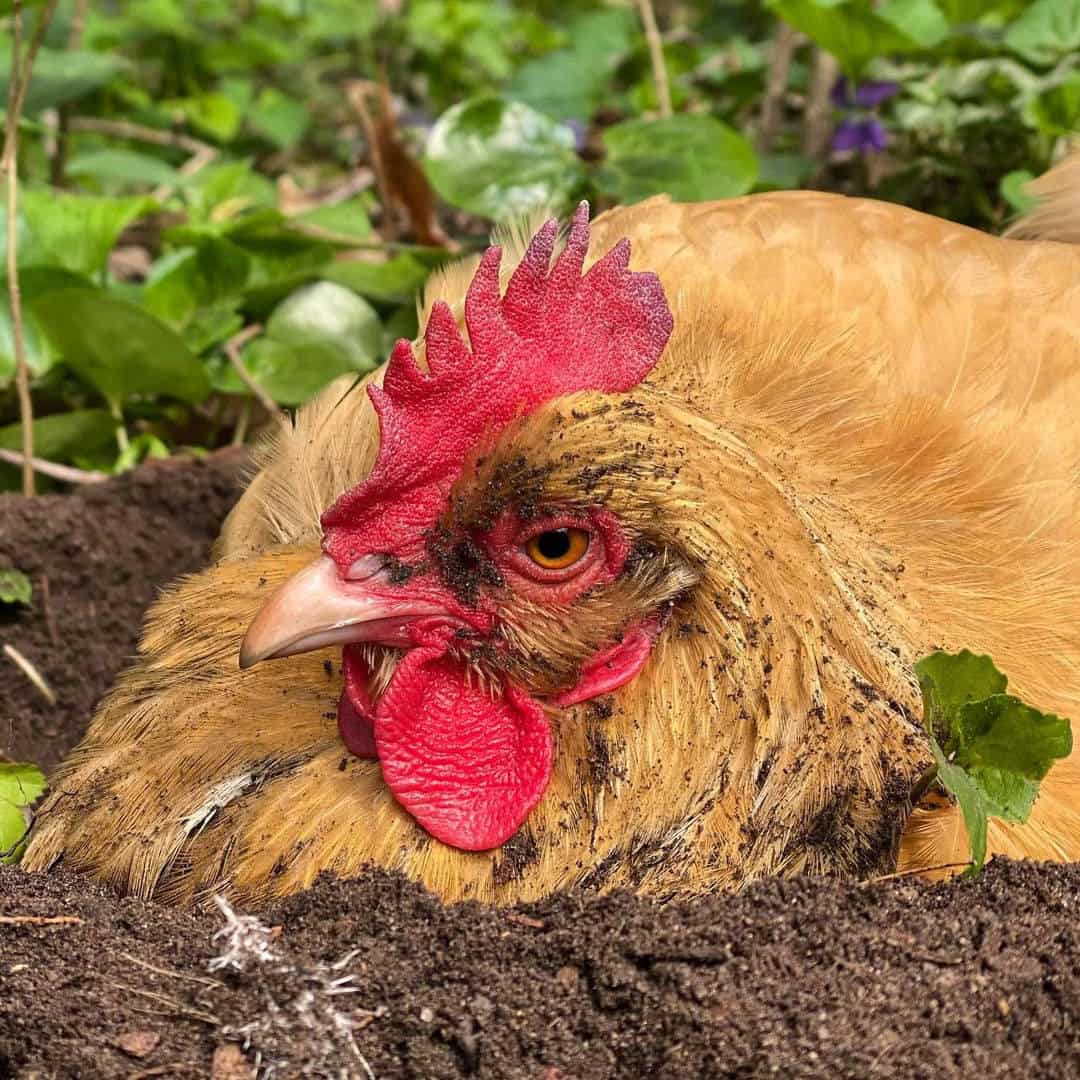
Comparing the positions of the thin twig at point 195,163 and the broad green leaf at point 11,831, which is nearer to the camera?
the broad green leaf at point 11,831

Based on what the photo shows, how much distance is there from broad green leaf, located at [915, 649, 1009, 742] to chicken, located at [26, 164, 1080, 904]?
11cm

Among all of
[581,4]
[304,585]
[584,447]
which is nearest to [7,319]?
[304,585]

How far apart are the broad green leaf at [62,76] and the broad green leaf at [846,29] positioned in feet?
7.97

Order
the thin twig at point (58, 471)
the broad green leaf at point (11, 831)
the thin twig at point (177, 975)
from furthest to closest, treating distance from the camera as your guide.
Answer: the thin twig at point (58, 471) < the broad green leaf at point (11, 831) < the thin twig at point (177, 975)

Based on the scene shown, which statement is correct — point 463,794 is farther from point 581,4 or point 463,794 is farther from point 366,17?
point 581,4

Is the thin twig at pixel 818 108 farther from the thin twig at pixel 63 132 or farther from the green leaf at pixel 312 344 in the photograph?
the thin twig at pixel 63 132

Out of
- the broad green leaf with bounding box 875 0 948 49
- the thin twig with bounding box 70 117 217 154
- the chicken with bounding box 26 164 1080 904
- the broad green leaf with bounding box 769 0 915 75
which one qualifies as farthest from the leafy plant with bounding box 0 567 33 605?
the thin twig with bounding box 70 117 217 154

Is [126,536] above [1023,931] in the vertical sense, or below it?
below

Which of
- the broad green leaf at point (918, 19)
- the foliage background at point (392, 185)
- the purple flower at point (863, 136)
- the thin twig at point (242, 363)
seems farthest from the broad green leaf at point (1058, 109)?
the thin twig at point (242, 363)

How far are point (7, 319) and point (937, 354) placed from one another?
8.84 ft

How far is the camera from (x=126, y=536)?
3.88 meters

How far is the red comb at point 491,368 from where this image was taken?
7.87ft

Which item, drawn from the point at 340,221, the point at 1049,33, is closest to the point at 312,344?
the point at 340,221

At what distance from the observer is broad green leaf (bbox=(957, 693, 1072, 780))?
7.20 feet
